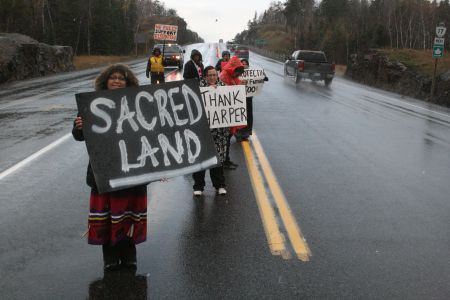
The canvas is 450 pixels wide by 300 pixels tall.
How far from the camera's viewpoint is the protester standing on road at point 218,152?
652 centimetres

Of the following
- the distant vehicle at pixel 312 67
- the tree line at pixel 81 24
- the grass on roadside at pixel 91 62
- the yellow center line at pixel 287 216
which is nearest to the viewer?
the yellow center line at pixel 287 216

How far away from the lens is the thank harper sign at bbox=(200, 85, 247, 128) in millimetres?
6801

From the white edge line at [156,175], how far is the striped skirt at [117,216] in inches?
3.0

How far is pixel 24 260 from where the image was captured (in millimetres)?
4426

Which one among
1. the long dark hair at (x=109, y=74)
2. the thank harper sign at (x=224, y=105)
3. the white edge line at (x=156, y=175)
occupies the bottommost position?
the white edge line at (x=156, y=175)

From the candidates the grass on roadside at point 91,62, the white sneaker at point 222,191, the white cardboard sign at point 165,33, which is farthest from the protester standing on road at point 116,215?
the grass on roadside at point 91,62

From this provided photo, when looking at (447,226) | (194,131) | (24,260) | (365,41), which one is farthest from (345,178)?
(365,41)

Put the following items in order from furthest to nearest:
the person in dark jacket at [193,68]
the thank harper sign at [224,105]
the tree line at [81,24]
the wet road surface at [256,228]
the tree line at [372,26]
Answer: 1. the tree line at [372,26]
2. the tree line at [81,24]
3. the person in dark jacket at [193,68]
4. the thank harper sign at [224,105]
5. the wet road surface at [256,228]

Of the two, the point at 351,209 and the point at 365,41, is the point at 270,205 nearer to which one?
the point at 351,209

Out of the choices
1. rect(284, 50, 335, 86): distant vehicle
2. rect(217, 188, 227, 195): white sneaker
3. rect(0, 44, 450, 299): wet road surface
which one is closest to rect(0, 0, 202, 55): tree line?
rect(284, 50, 335, 86): distant vehicle

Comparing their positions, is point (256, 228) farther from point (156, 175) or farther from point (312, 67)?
point (312, 67)

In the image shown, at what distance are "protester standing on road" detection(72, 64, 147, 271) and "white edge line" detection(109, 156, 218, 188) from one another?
0.24 feet

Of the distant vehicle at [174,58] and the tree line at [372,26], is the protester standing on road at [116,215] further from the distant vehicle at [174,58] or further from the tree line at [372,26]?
the tree line at [372,26]

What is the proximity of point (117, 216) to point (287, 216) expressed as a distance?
2.24 meters
